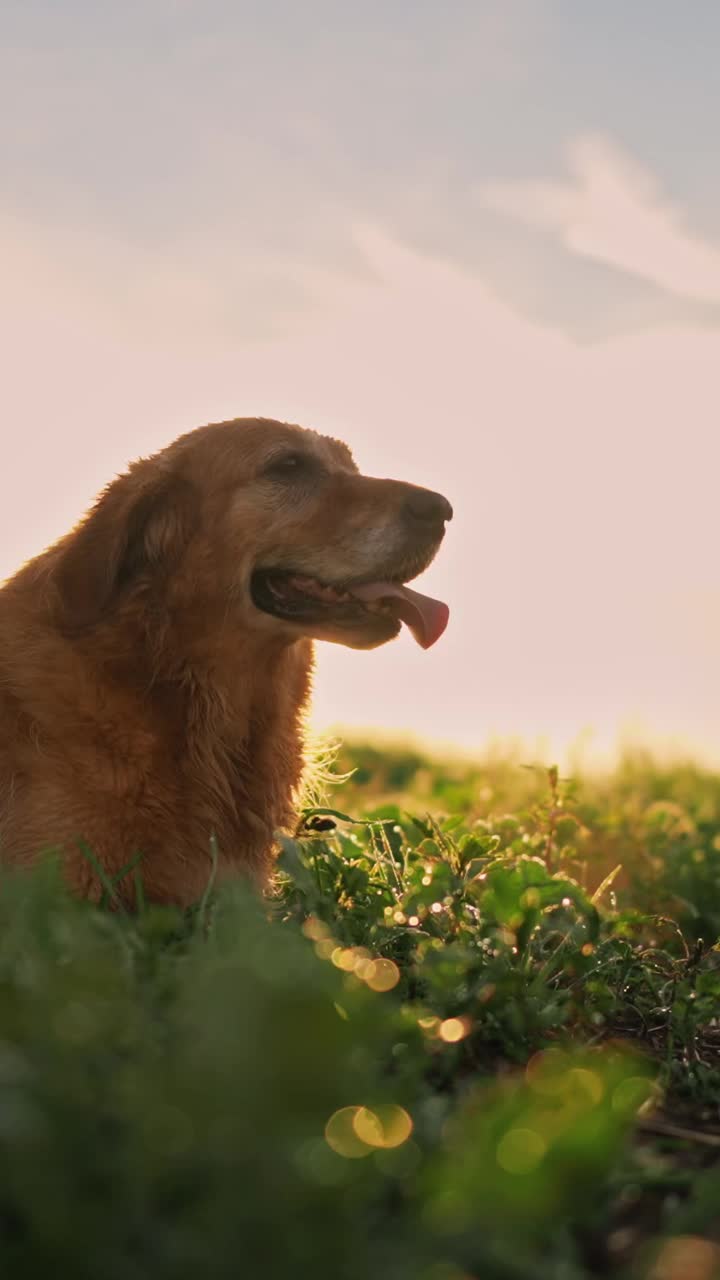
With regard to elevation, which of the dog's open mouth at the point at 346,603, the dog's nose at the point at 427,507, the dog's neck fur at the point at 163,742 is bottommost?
the dog's neck fur at the point at 163,742

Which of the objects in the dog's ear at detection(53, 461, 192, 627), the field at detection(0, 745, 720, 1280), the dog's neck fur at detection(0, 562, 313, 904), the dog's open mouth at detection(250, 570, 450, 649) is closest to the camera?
the field at detection(0, 745, 720, 1280)

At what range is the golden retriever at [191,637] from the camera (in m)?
3.44

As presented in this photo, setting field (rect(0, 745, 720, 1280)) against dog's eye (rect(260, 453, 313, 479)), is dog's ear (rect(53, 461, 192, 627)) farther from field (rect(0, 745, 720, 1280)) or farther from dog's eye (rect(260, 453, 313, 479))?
field (rect(0, 745, 720, 1280))

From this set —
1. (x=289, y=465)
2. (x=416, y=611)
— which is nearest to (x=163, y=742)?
(x=416, y=611)

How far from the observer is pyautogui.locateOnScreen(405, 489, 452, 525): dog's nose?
4262 mm

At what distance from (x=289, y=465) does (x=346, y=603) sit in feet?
1.87

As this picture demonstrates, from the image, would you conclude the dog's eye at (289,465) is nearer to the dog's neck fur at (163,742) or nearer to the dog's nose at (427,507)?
the dog's nose at (427,507)

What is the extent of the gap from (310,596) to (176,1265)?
124 inches

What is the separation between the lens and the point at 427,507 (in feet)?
14.0

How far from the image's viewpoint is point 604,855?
5.77m

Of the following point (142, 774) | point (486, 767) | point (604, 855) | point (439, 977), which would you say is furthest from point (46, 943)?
point (486, 767)

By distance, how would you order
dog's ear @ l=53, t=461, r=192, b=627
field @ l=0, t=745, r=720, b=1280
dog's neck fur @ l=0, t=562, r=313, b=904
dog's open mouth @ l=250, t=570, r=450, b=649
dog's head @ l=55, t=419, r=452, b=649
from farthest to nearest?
dog's open mouth @ l=250, t=570, r=450, b=649
dog's head @ l=55, t=419, r=452, b=649
dog's ear @ l=53, t=461, r=192, b=627
dog's neck fur @ l=0, t=562, r=313, b=904
field @ l=0, t=745, r=720, b=1280

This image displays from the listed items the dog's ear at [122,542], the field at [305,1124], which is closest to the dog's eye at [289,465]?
the dog's ear at [122,542]

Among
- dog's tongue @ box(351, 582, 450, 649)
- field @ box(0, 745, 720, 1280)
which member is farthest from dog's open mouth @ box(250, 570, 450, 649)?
field @ box(0, 745, 720, 1280)
